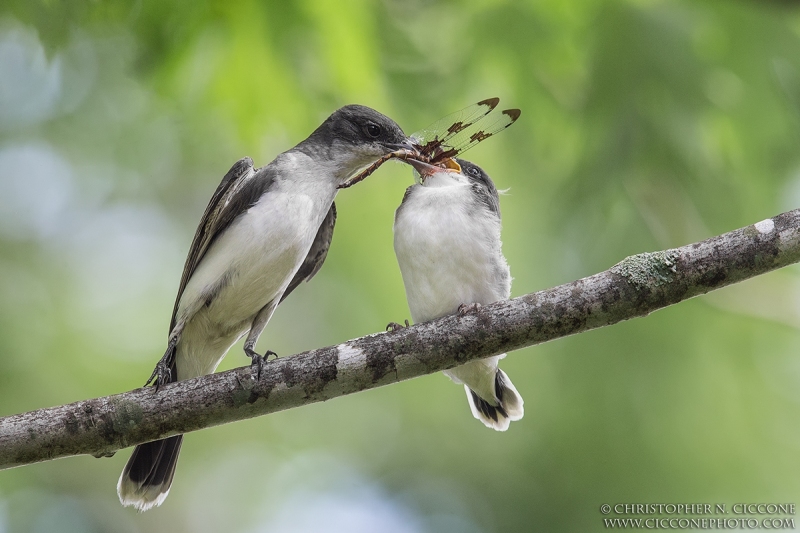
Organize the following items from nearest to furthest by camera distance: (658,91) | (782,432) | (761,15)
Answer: (658,91)
(761,15)
(782,432)

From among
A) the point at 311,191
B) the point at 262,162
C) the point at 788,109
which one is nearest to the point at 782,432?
the point at 788,109

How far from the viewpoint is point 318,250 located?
19.2ft

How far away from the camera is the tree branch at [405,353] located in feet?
12.6

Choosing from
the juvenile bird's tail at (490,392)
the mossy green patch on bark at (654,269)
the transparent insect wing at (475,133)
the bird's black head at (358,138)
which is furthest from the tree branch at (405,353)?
the bird's black head at (358,138)

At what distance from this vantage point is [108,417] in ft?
13.0

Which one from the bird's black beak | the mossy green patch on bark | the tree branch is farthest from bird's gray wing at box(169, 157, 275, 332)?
the mossy green patch on bark

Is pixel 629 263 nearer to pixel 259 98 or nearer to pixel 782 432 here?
pixel 259 98

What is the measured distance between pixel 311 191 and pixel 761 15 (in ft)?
10.3

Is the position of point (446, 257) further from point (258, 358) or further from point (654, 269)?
point (654, 269)

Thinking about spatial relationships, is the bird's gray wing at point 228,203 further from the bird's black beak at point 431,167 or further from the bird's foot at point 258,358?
the bird's black beak at point 431,167

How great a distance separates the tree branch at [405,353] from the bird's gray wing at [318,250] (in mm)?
1763

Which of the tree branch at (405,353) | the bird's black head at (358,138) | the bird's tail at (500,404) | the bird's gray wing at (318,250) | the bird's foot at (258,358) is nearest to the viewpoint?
the tree branch at (405,353)

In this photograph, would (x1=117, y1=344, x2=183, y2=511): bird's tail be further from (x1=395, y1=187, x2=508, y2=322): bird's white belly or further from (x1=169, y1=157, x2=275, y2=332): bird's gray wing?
(x1=395, y1=187, x2=508, y2=322): bird's white belly

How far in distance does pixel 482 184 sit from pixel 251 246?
1.61 meters
